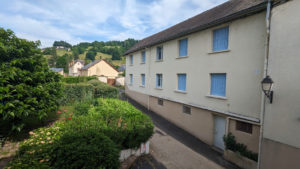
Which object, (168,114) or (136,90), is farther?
(136,90)

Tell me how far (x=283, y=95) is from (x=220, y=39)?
4.60m

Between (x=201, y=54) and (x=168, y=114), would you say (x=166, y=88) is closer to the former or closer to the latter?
(x=168, y=114)

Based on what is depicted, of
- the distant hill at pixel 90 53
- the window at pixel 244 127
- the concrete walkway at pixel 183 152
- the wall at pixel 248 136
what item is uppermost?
the distant hill at pixel 90 53

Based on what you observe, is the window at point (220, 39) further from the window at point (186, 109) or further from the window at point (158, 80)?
the window at point (158, 80)

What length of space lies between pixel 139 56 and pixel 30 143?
49.5 ft

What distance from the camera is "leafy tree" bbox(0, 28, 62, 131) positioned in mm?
5166

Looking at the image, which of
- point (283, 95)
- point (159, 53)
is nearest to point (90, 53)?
point (159, 53)

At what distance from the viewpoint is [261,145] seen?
6.12 meters

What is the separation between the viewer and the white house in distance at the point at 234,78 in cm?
545

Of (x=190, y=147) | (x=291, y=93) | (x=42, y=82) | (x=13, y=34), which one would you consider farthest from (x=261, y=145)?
(x=13, y=34)

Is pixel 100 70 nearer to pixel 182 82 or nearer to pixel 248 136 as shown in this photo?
pixel 182 82

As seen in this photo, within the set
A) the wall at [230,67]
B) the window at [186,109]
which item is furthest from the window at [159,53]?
the window at [186,109]

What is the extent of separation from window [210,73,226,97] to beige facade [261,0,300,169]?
8.29 feet

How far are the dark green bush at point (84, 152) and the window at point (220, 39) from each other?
814 cm
